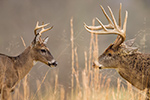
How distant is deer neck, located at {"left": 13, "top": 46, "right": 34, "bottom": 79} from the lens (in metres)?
6.61

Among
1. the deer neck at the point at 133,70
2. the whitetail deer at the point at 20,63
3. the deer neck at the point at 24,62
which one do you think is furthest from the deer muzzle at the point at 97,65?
the deer neck at the point at 24,62

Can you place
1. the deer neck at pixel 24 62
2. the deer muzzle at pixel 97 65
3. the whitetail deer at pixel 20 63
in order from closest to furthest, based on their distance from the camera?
the deer muzzle at pixel 97 65
the whitetail deer at pixel 20 63
the deer neck at pixel 24 62

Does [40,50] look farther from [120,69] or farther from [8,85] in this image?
[120,69]

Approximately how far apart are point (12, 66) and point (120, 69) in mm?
2579

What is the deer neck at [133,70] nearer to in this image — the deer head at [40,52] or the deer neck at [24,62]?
the deer head at [40,52]

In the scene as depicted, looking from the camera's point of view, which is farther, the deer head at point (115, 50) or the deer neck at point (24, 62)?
the deer neck at point (24, 62)

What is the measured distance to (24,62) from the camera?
6734mm

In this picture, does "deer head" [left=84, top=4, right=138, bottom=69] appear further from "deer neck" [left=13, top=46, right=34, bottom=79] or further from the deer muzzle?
"deer neck" [left=13, top=46, right=34, bottom=79]

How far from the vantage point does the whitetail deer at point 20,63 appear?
6.11m

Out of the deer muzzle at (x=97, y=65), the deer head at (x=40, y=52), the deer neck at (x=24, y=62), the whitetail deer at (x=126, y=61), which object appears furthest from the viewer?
the deer head at (x=40, y=52)

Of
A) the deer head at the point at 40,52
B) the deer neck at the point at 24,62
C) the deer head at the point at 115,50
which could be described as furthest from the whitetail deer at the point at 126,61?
the deer neck at the point at 24,62

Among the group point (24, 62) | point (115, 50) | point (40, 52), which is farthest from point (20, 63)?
point (115, 50)

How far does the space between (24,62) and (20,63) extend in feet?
0.33

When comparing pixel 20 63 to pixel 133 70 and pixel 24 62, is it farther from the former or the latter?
pixel 133 70
